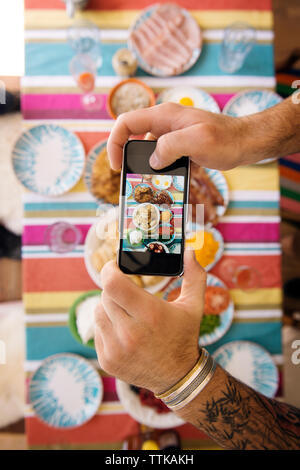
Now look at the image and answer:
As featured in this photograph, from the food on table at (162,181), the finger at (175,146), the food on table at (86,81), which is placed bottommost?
the food on table at (162,181)

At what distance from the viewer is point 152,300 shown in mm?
860

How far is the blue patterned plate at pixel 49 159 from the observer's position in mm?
1427

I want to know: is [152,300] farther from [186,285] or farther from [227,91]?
[227,91]

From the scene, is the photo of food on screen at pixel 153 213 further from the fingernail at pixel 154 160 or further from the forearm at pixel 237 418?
the forearm at pixel 237 418

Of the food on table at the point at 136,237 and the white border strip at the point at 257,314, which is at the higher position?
the food on table at the point at 136,237

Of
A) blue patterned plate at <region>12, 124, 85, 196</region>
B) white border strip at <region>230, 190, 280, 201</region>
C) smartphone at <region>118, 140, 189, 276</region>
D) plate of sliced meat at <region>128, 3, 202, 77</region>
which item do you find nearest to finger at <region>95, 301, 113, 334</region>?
smartphone at <region>118, 140, 189, 276</region>

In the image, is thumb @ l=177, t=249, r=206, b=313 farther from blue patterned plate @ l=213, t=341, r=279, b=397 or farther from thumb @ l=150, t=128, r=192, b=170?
blue patterned plate @ l=213, t=341, r=279, b=397

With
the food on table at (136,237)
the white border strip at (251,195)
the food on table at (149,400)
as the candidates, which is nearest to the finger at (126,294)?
the food on table at (136,237)

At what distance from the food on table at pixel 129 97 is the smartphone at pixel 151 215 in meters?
0.53

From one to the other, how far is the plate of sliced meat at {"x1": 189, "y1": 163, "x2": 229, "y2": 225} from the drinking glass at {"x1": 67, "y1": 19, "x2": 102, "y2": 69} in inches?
27.4

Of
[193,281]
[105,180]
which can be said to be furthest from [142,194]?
[105,180]

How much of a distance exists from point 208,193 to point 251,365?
81 cm

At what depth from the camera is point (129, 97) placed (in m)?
1.41

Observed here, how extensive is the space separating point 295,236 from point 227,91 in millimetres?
1015
